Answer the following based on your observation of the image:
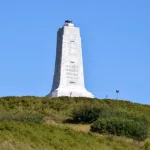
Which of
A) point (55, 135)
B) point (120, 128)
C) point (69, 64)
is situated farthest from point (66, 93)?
point (55, 135)

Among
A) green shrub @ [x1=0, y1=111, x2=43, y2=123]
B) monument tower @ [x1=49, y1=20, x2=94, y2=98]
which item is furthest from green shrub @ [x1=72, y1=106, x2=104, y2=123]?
monument tower @ [x1=49, y1=20, x2=94, y2=98]

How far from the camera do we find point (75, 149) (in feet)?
80.3

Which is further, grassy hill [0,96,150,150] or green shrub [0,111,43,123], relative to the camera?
green shrub [0,111,43,123]

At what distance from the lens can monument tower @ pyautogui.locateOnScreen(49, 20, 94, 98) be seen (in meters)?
50.9

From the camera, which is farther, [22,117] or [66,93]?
[66,93]

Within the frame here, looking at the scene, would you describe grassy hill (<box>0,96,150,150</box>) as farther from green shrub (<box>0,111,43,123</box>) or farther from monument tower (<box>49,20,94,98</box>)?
monument tower (<box>49,20,94,98</box>)

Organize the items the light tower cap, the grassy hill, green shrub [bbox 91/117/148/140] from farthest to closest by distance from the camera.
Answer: the light tower cap → green shrub [bbox 91/117/148/140] → the grassy hill

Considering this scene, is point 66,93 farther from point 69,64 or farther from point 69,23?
point 69,23

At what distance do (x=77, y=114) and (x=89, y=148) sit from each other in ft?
34.3

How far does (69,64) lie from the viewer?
169 ft

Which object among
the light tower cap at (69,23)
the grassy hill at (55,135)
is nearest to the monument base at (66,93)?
the light tower cap at (69,23)

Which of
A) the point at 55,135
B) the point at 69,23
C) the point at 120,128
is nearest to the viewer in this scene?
the point at 55,135

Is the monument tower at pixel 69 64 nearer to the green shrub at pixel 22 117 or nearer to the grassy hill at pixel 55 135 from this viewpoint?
the grassy hill at pixel 55 135

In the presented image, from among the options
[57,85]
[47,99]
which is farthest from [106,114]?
[57,85]
